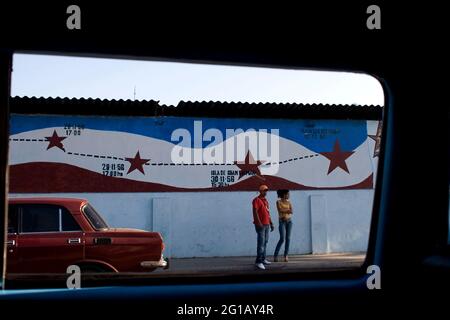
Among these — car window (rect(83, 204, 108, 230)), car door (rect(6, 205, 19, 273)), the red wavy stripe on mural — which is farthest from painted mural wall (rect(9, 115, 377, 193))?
car door (rect(6, 205, 19, 273))

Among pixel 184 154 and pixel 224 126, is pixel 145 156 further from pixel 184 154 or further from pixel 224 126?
pixel 224 126

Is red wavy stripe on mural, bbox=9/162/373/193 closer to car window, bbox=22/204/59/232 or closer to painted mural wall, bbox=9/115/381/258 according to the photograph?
painted mural wall, bbox=9/115/381/258

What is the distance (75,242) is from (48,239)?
27cm

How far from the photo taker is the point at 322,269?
1937 mm

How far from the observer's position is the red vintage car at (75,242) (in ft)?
16.6

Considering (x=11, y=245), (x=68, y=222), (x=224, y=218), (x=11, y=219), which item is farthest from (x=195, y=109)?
(x=11, y=219)

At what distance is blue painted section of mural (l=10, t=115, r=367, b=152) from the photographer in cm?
991

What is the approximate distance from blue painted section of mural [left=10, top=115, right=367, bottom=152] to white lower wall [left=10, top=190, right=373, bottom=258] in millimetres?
1120

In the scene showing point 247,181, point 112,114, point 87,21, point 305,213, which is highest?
point 112,114

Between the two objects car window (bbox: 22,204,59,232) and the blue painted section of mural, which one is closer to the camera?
car window (bbox: 22,204,59,232)

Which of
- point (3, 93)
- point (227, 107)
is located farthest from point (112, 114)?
point (3, 93)

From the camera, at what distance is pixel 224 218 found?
1034 centimetres
